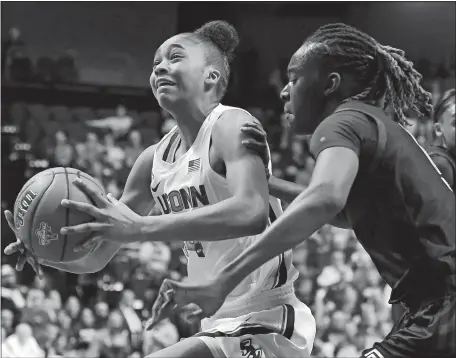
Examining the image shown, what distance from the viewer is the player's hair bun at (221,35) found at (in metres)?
3.70

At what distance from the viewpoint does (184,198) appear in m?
3.41

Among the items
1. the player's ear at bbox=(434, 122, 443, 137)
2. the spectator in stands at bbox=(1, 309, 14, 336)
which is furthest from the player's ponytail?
the spectator in stands at bbox=(1, 309, 14, 336)

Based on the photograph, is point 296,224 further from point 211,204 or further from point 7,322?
point 7,322

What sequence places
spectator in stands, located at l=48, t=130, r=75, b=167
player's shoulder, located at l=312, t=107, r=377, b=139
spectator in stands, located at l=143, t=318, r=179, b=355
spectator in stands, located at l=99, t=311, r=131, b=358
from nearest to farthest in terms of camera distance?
player's shoulder, located at l=312, t=107, r=377, b=139 → spectator in stands, located at l=143, t=318, r=179, b=355 → spectator in stands, located at l=99, t=311, r=131, b=358 → spectator in stands, located at l=48, t=130, r=75, b=167

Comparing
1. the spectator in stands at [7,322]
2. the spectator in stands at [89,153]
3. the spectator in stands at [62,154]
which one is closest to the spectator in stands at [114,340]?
the spectator in stands at [7,322]

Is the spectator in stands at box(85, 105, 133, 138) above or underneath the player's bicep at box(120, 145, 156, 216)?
underneath

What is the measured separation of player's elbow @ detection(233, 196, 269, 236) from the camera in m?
2.96

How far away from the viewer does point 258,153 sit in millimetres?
3168

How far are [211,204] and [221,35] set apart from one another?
86cm

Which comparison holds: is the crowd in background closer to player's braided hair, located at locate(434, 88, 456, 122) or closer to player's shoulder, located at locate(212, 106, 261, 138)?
player's braided hair, located at locate(434, 88, 456, 122)

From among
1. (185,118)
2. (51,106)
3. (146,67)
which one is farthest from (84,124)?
(185,118)

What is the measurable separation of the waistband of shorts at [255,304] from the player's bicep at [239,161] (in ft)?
1.56

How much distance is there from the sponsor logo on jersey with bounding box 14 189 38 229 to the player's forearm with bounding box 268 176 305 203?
0.96 m

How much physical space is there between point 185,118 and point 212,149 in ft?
0.79
